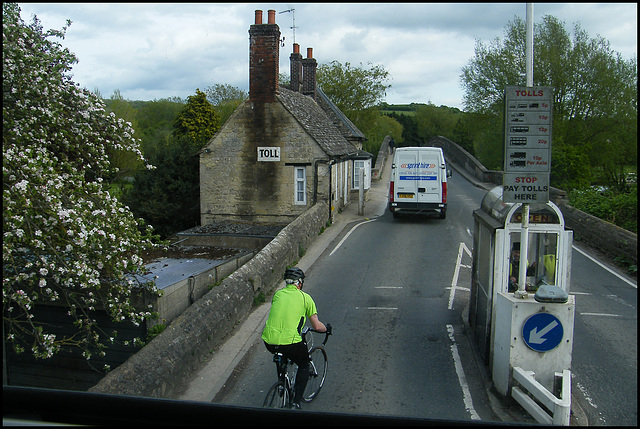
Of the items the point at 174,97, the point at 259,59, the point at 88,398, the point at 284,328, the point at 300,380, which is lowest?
the point at 300,380

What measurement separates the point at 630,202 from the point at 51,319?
21.3 m

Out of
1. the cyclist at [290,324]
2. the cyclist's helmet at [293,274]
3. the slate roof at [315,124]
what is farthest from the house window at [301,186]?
the cyclist at [290,324]

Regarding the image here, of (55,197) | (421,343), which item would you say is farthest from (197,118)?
(55,197)

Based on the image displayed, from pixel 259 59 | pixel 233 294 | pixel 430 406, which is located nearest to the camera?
pixel 430 406

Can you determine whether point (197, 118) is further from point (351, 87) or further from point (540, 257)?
point (540, 257)

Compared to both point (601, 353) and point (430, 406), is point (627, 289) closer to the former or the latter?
point (601, 353)

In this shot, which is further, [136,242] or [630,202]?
[630,202]

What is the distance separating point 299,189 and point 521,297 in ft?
59.1

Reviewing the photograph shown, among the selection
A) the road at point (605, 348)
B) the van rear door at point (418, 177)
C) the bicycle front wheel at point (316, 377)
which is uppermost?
the van rear door at point (418, 177)

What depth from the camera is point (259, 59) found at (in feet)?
77.8

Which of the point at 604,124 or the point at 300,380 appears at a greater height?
the point at 604,124

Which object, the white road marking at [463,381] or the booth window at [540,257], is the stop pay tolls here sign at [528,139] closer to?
the booth window at [540,257]

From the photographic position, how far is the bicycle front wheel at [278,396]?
6.54 m

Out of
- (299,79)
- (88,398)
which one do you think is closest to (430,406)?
(88,398)
